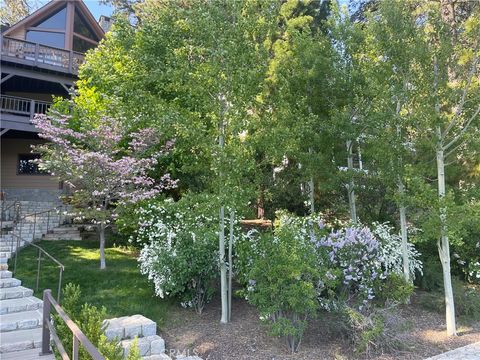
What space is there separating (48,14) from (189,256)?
18081 millimetres

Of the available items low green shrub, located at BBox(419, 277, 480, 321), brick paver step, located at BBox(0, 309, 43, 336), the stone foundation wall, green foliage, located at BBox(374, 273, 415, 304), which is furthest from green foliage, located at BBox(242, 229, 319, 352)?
the stone foundation wall

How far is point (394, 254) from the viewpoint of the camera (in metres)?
7.09

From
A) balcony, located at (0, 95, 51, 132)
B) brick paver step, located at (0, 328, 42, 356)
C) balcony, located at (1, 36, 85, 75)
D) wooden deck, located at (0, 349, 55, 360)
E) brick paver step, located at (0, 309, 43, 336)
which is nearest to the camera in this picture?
wooden deck, located at (0, 349, 55, 360)

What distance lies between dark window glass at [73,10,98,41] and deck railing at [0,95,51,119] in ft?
15.7

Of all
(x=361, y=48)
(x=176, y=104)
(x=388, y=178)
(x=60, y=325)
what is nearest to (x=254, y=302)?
(x=60, y=325)

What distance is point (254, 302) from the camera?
486cm

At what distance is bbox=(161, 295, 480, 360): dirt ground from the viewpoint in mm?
4703

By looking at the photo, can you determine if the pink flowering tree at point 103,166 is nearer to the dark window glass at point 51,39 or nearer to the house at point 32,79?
the house at point 32,79

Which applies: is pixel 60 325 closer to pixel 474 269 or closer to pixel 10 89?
pixel 474 269

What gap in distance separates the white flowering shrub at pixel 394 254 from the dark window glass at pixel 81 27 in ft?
60.2

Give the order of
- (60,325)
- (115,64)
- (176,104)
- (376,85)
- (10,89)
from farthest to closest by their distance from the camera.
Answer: (10,89)
(115,64)
(176,104)
(376,85)
(60,325)

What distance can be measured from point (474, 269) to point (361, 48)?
471cm

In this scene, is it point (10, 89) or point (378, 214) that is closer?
point (378, 214)

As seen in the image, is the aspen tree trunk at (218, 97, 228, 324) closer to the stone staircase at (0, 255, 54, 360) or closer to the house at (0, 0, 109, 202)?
the stone staircase at (0, 255, 54, 360)
